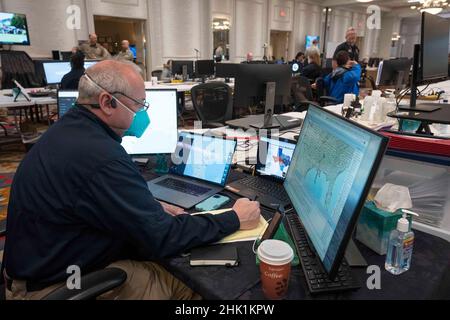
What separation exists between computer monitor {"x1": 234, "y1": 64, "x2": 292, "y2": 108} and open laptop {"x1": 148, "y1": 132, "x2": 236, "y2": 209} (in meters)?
0.77

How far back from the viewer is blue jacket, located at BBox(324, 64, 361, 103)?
4059mm

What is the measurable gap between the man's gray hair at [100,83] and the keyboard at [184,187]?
532 mm

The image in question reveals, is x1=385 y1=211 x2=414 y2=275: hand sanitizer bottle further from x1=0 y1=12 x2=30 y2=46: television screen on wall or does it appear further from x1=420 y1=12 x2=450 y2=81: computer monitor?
x1=0 y1=12 x2=30 y2=46: television screen on wall

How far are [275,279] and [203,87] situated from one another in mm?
2752

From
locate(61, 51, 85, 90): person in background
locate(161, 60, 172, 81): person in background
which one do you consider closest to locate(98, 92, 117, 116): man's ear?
locate(61, 51, 85, 90): person in background

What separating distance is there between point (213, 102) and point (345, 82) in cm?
180

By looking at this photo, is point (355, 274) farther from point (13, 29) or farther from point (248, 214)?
point (13, 29)

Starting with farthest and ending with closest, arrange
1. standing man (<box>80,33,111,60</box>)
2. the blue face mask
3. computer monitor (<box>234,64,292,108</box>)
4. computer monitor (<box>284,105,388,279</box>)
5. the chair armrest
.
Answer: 1. standing man (<box>80,33,111,60</box>)
2. computer monitor (<box>234,64,292,108</box>)
3. the blue face mask
4. the chair armrest
5. computer monitor (<box>284,105,388,279</box>)

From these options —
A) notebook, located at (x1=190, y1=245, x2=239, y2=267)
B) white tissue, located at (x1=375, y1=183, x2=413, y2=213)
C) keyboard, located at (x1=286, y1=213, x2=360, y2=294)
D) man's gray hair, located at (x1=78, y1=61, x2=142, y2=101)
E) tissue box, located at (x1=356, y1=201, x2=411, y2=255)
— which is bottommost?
notebook, located at (x1=190, y1=245, x2=239, y2=267)

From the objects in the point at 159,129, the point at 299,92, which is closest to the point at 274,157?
the point at 159,129

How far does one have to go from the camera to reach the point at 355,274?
3.05 feet

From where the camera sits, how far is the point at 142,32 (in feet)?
29.1

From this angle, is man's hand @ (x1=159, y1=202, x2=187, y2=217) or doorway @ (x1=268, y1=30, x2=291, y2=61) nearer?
man's hand @ (x1=159, y1=202, x2=187, y2=217)

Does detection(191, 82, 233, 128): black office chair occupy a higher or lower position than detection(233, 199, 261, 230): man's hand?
higher
